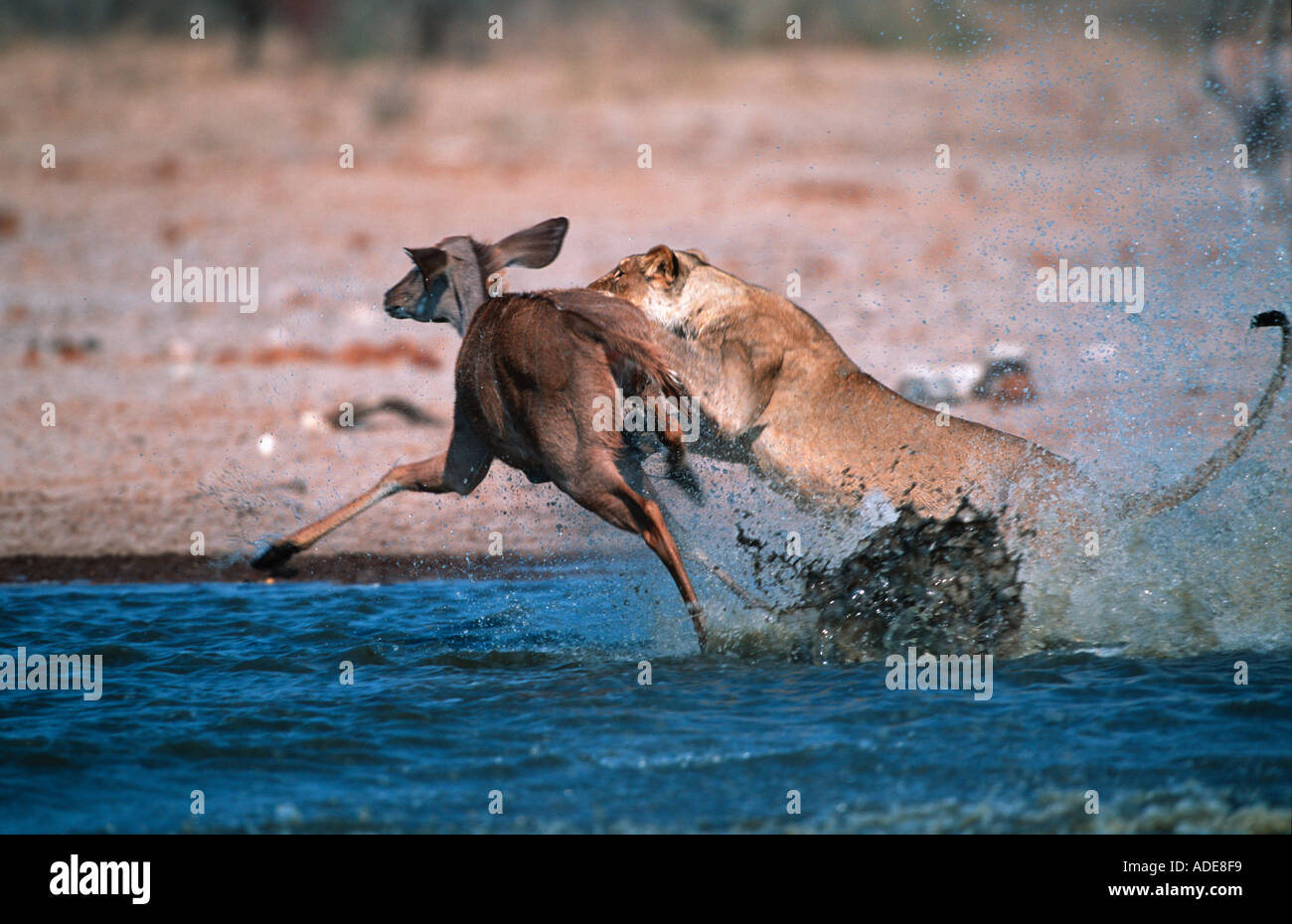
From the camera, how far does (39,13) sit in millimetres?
24359

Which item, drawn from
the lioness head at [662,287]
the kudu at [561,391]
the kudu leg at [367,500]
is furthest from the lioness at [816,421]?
the kudu leg at [367,500]

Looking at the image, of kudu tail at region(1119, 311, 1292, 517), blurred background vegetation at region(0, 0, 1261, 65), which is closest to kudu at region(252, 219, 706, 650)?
kudu tail at region(1119, 311, 1292, 517)

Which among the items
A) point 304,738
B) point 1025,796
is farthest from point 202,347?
point 1025,796

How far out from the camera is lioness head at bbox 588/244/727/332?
22.2 feet

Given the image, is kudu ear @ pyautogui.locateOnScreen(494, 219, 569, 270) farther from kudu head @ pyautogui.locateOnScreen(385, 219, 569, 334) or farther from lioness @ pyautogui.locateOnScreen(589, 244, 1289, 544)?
lioness @ pyautogui.locateOnScreen(589, 244, 1289, 544)

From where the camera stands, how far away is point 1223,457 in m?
6.45

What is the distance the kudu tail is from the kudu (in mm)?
2065

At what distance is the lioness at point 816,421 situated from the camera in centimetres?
654

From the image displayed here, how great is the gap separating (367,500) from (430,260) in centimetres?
116

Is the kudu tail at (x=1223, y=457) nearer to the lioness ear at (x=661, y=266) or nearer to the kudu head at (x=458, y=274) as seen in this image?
the lioness ear at (x=661, y=266)

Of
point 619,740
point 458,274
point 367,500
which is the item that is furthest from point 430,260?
point 619,740

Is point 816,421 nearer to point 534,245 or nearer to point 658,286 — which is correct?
point 658,286
